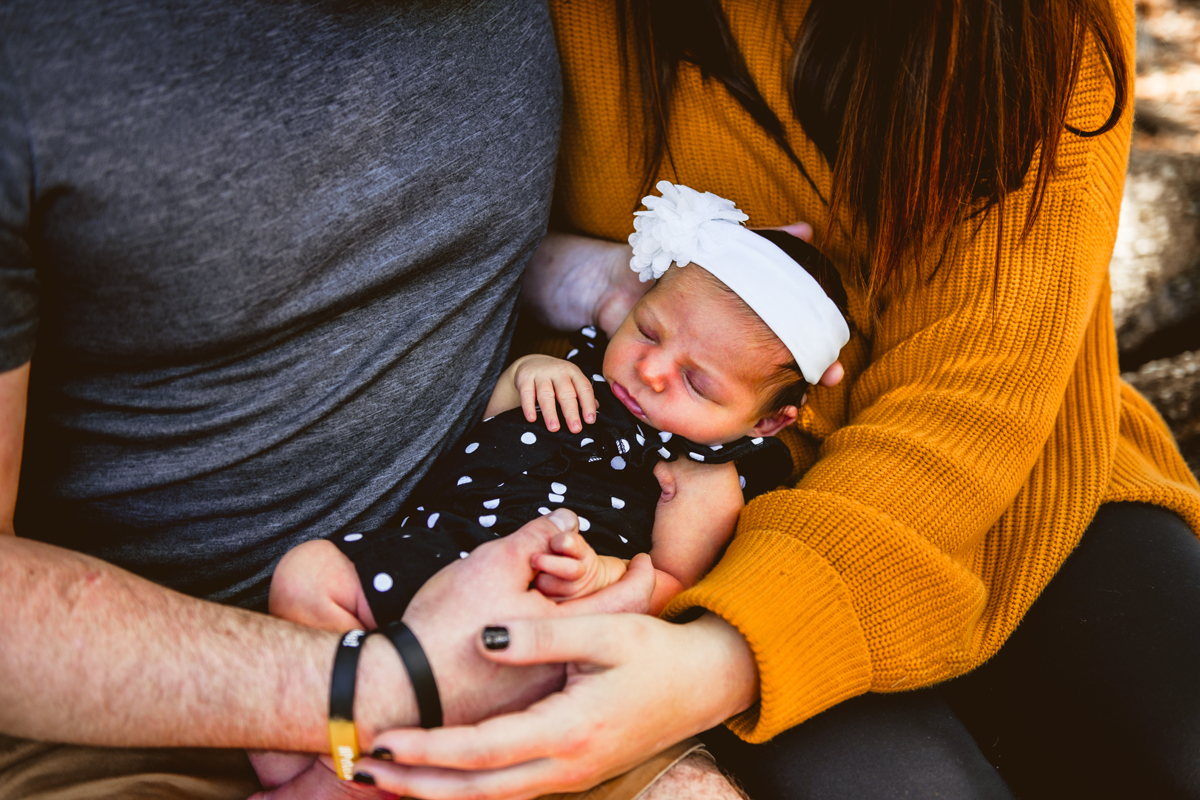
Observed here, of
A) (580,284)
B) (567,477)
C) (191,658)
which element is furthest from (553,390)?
(191,658)

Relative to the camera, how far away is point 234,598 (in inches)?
46.1

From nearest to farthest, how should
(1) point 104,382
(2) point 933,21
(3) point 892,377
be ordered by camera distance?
(1) point 104,382, (2) point 933,21, (3) point 892,377

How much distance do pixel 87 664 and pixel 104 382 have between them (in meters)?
0.35

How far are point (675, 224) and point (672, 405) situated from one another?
306mm

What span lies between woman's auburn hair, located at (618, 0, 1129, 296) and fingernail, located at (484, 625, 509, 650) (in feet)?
2.77

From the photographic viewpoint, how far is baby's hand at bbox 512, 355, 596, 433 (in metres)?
1.31

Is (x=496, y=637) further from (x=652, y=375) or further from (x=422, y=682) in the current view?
(x=652, y=375)

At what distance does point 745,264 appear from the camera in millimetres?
1305

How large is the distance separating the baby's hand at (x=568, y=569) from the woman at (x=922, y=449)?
91 mm

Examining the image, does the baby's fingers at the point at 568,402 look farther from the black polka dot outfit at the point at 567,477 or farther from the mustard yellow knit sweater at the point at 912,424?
the mustard yellow knit sweater at the point at 912,424

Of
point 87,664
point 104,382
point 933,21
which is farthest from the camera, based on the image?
point 933,21

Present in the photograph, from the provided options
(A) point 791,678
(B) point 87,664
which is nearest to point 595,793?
(A) point 791,678

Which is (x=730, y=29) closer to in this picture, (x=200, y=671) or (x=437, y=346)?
(x=437, y=346)

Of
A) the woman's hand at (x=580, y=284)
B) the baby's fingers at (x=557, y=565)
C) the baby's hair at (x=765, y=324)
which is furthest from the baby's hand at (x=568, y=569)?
the woman's hand at (x=580, y=284)
